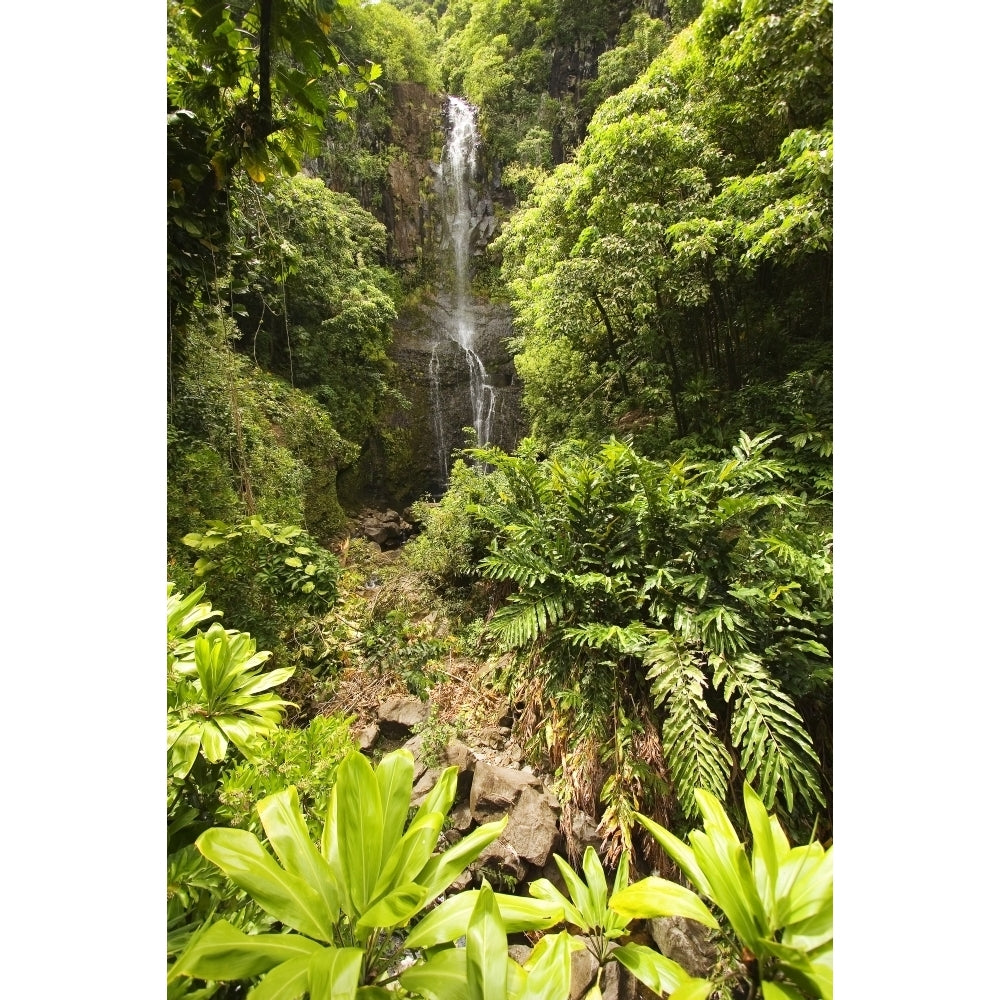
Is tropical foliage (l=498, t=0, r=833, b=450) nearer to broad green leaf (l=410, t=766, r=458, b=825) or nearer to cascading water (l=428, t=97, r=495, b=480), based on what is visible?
broad green leaf (l=410, t=766, r=458, b=825)

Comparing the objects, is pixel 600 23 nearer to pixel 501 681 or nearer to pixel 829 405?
pixel 829 405

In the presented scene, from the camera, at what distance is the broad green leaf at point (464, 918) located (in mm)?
754

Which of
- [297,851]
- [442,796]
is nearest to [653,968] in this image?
[442,796]

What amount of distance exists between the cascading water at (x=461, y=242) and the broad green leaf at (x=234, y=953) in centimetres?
704

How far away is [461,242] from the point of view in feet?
31.0

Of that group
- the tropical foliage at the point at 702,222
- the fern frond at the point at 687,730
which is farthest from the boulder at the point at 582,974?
the tropical foliage at the point at 702,222

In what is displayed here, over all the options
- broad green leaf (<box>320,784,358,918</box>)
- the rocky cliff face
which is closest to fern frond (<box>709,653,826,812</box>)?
broad green leaf (<box>320,784,358,918</box>)

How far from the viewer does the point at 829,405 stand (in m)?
3.05

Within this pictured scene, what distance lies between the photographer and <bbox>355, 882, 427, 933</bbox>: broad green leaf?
675mm

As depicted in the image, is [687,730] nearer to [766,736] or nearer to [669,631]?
[766,736]

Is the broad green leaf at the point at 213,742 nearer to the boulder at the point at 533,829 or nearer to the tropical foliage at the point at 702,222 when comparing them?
the boulder at the point at 533,829
